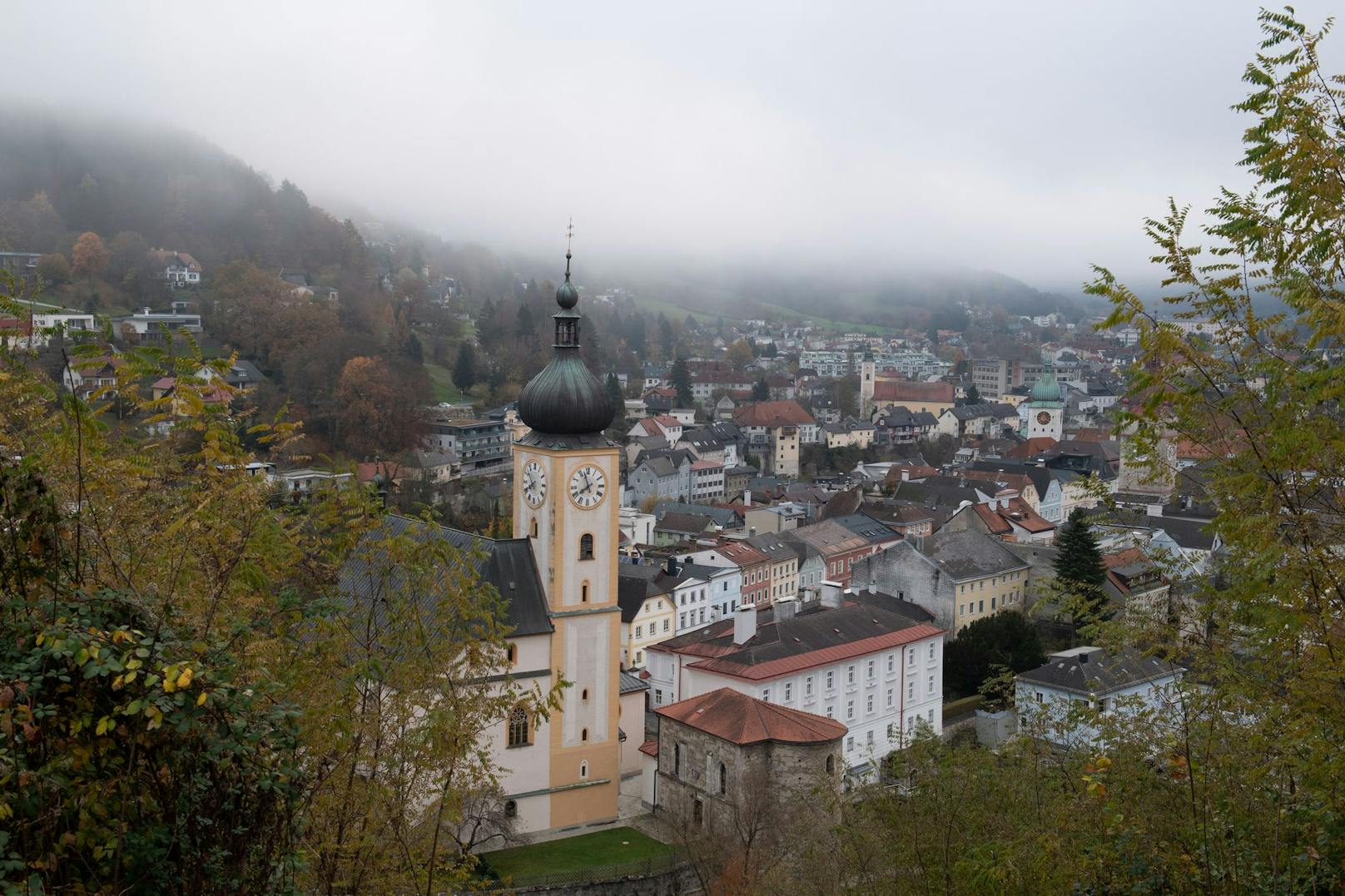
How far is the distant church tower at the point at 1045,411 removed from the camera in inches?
4144

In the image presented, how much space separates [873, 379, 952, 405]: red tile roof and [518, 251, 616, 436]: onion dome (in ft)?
326

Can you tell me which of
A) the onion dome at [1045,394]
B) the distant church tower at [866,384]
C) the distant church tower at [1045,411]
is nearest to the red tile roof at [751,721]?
the distant church tower at [1045,411]

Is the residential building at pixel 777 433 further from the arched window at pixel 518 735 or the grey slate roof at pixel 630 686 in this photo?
the arched window at pixel 518 735

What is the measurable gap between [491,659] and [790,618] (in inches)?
952

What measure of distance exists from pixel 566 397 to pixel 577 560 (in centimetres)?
377

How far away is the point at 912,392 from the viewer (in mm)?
123938

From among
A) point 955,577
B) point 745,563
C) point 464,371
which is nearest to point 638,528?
point 745,563

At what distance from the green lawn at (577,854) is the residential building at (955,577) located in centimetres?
2067

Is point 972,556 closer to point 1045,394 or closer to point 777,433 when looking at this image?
point 777,433

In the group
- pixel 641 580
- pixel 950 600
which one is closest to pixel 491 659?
pixel 641 580

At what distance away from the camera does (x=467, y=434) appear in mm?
68812

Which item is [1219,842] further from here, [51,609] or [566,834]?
[566,834]

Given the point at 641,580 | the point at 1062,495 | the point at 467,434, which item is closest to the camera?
the point at 641,580

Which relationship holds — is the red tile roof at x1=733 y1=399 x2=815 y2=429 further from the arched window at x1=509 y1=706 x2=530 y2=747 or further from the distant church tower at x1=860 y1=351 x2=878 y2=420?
the arched window at x1=509 y1=706 x2=530 y2=747
